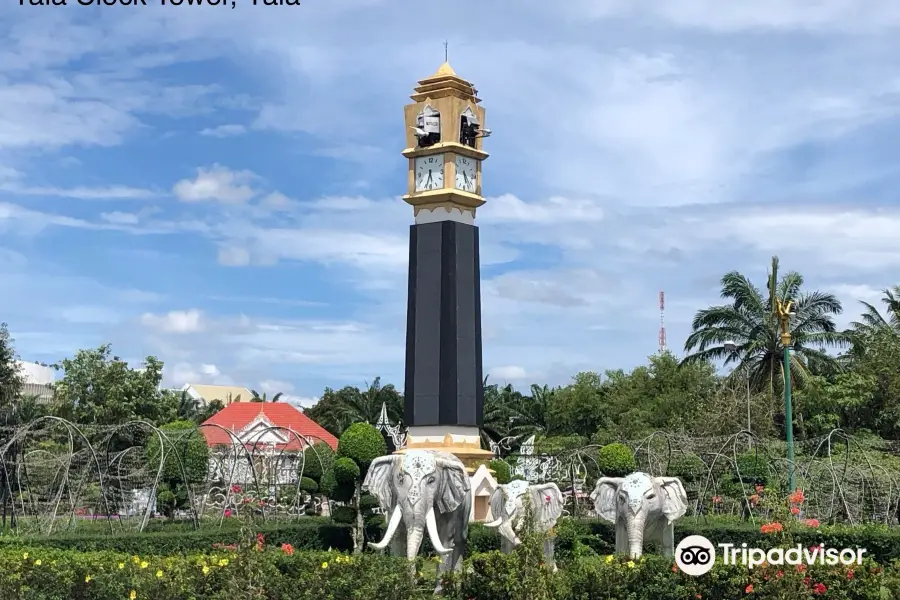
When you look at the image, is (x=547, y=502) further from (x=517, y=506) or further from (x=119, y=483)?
(x=119, y=483)

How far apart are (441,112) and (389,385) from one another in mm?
31796

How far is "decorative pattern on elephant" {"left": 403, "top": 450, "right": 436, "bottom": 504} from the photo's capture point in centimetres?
1455

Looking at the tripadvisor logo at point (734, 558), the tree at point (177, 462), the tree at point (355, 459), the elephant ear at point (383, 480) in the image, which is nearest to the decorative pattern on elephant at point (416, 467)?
the elephant ear at point (383, 480)

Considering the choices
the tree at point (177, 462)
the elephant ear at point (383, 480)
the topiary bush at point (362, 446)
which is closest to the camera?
the elephant ear at point (383, 480)

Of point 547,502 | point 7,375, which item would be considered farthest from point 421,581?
point 7,375

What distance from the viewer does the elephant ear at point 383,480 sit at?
51.2 feet

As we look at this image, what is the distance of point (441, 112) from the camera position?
26578 millimetres

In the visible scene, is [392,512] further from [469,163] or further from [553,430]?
[553,430]

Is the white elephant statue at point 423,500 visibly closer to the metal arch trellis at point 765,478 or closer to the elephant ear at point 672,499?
the elephant ear at point 672,499

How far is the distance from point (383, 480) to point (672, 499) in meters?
4.93

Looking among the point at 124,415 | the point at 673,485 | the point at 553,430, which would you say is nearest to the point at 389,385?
the point at 553,430

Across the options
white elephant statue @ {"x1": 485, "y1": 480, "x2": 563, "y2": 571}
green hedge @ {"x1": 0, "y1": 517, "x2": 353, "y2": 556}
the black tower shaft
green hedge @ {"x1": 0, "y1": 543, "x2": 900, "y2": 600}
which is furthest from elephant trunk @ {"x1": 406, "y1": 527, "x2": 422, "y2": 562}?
the black tower shaft

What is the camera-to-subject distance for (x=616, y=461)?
1096 inches

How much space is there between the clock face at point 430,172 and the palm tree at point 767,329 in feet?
50.9
